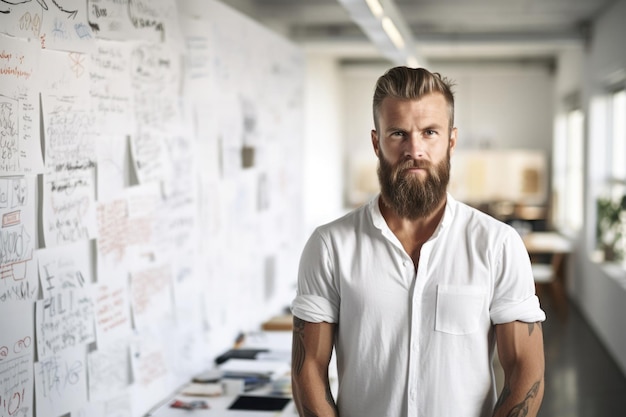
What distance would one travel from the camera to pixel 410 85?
198 cm

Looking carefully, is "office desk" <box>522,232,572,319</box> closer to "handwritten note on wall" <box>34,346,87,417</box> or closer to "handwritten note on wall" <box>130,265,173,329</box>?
"handwritten note on wall" <box>130,265,173,329</box>

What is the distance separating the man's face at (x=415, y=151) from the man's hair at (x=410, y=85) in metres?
0.02

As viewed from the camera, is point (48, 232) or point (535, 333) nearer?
point (535, 333)

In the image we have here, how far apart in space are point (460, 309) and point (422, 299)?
Answer: 10 centimetres

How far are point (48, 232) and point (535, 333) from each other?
1575 millimetres

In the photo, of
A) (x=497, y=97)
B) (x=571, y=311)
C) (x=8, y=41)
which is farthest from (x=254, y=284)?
(x=497, y=97)

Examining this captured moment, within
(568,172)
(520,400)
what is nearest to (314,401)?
(520,400)

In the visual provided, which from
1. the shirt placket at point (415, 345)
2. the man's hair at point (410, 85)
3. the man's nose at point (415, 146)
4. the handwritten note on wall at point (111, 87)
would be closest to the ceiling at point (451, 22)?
the handwritten note on wall at point (111, 87)

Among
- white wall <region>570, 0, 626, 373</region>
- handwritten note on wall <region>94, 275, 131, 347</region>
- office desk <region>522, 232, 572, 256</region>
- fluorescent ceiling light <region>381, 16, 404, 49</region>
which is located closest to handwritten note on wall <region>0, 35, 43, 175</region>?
handwritten note on wall <region>94, 275, 131, 347</region>

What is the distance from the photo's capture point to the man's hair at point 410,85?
1981mm

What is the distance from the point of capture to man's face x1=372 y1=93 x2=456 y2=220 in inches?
77.7

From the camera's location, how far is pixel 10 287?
2.31 m

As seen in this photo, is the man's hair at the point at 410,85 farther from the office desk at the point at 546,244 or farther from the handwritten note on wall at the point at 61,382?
the office desk at the point at 546,244

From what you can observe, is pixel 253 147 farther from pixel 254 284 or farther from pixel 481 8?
pixel 481 8
